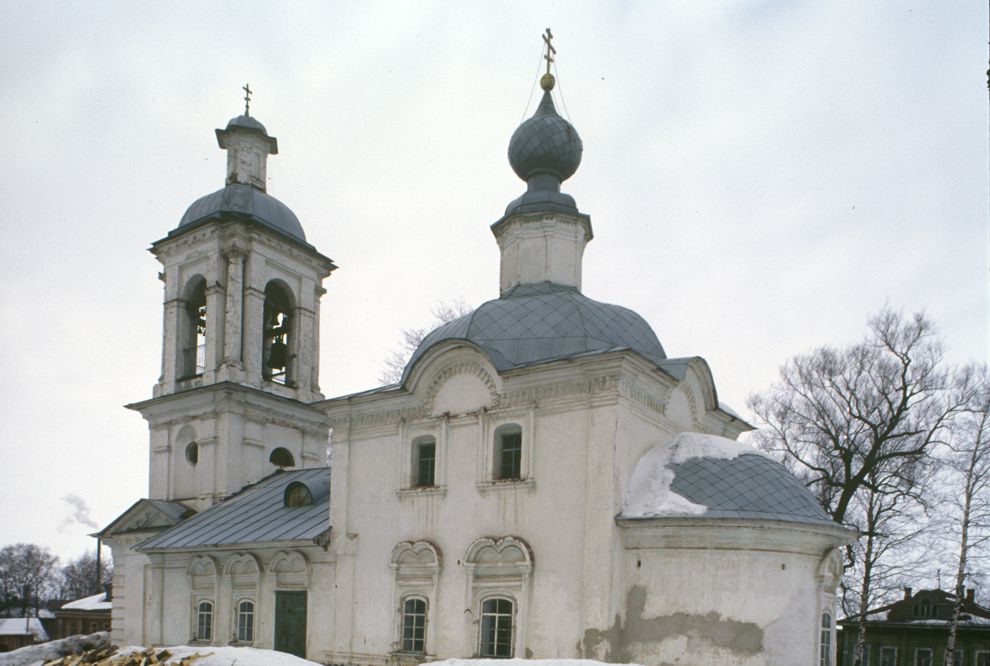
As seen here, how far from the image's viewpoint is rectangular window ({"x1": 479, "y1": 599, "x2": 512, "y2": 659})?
36.2 feet

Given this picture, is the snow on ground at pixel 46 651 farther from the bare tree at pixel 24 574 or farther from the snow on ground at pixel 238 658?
the bare tree at pixel 24 574

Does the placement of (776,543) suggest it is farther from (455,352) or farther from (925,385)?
(925,385)

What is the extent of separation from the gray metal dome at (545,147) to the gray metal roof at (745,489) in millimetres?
5934

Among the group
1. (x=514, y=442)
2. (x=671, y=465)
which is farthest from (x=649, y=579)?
(x=514, y=442)

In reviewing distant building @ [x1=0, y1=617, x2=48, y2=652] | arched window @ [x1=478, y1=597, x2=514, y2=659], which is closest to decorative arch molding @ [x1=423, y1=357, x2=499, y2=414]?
arched window @ [x1=478, y1=597, x2=514, y2=659]

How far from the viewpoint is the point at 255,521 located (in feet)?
48.7

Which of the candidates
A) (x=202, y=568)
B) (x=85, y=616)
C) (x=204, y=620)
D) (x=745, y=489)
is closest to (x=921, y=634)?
(x=745, y=489)

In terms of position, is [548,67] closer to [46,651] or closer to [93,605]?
[46,651]

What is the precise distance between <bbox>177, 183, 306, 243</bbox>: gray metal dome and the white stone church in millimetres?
1770

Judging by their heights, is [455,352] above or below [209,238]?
below

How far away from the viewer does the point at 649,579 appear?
10383 millimetres

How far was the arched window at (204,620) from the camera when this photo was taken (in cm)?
1476

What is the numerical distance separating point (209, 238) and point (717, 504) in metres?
12.2

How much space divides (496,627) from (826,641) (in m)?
4.06
